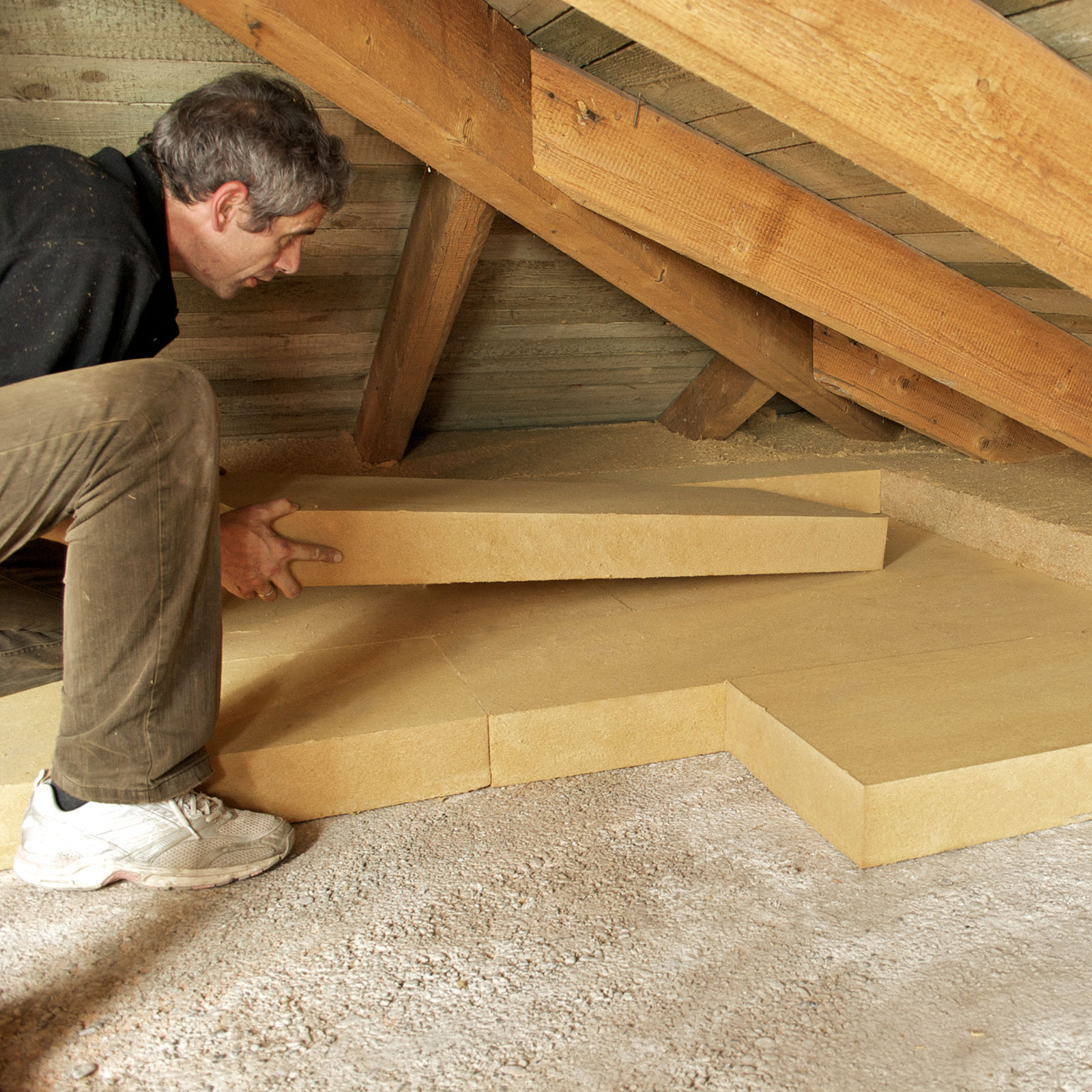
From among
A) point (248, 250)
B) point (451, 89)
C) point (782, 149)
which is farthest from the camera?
point (451, 89)

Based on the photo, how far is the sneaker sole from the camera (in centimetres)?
144

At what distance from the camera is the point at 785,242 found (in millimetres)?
2156

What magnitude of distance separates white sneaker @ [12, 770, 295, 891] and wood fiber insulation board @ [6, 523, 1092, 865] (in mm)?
111

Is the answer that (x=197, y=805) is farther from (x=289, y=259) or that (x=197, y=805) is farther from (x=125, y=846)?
(x=289, y=259)

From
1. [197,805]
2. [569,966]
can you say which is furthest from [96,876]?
[569,966]

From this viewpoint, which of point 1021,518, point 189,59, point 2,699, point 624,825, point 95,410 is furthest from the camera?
point 1021,518

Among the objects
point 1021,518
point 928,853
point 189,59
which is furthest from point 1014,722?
point 189,59

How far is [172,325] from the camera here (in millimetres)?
1732

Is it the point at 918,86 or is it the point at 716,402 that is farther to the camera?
the point at 716,402

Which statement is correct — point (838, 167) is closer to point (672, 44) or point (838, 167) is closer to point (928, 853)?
point (672, 44)

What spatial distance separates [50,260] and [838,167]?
4.58 ft

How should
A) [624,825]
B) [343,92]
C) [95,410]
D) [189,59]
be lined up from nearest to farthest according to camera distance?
[95,410] < [624,825] < [343,92] < [189,59]

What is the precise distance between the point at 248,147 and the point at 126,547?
2.24ft

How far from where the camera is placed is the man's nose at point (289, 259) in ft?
5.68
